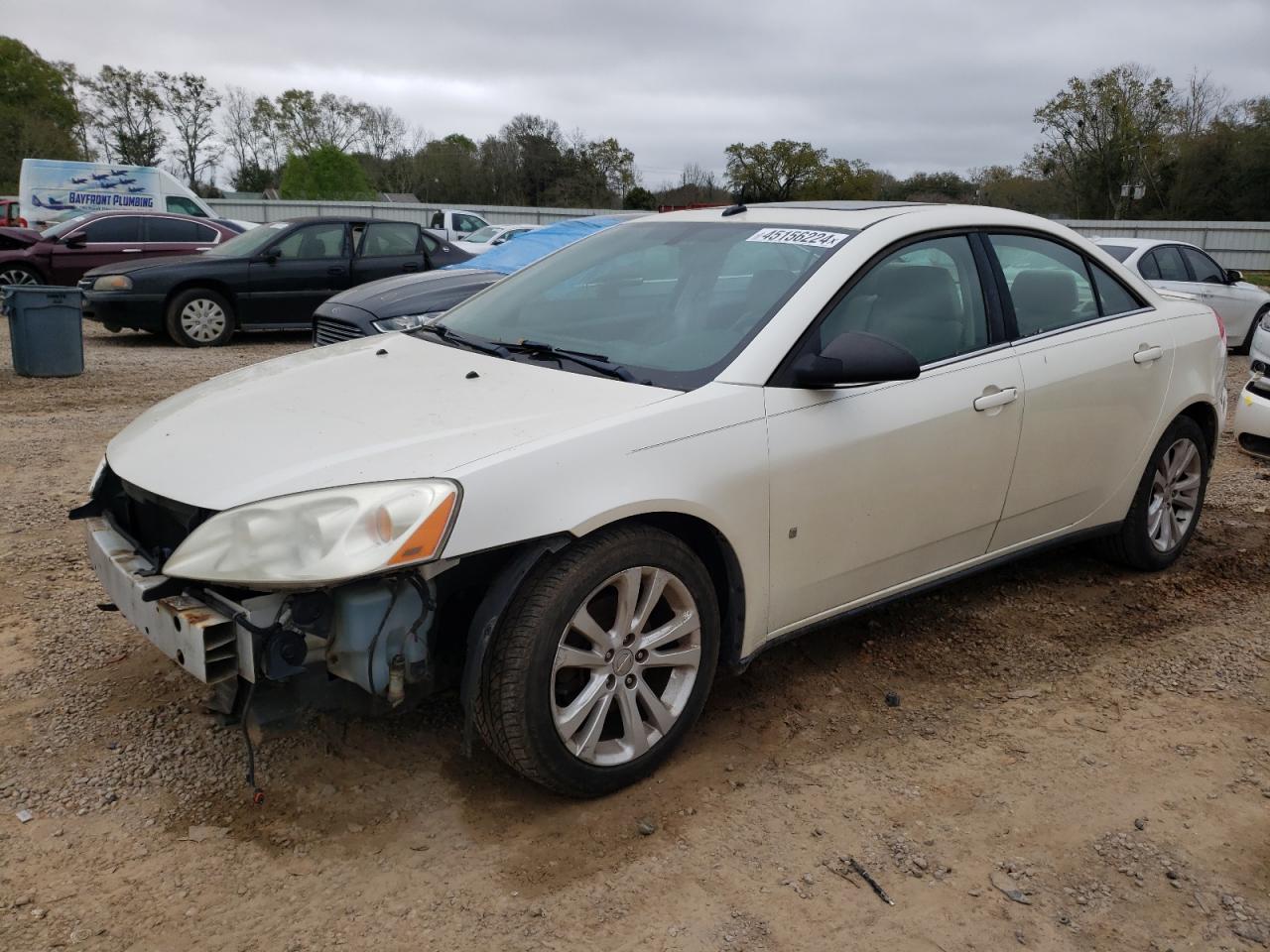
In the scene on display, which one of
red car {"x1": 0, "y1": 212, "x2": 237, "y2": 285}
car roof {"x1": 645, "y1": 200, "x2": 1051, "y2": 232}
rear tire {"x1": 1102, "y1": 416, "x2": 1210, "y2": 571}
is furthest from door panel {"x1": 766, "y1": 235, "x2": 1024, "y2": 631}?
red car {"x1": 0, "y1": 212, "x2": 237, "y2": 285}

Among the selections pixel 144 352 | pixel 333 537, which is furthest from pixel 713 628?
pixel 144 352

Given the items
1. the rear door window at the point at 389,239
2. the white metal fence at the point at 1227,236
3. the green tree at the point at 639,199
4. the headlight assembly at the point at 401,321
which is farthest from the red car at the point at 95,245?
the green tree at the point at 639,199

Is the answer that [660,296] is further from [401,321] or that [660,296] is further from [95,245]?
[95,245]

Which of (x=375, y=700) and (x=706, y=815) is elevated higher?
(x=375, y=700)

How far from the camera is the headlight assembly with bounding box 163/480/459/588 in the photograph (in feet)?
8.16

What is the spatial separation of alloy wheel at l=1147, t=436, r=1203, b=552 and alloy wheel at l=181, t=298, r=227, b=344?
10729 mm

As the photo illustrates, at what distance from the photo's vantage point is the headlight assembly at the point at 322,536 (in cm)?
249

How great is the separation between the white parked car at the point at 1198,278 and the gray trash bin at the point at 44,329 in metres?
11.0

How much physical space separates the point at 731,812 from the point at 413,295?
6.06 m

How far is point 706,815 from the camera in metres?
2.92

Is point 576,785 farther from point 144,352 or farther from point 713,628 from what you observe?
point 144,352

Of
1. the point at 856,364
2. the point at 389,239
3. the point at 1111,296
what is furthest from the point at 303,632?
the point at 389,239

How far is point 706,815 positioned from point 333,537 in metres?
1.30

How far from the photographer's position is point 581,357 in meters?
3.39
